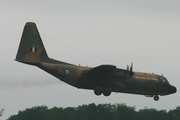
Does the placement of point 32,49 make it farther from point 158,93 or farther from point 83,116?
point 83,116

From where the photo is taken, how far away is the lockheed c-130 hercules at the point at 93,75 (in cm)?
7712

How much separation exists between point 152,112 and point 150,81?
5741 cm

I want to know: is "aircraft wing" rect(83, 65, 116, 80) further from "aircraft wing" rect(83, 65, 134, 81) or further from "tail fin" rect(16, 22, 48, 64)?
"tail fin" rect(16, 22, 48, 64)

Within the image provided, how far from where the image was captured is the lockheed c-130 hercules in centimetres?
7712

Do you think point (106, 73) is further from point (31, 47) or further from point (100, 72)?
point (31, 47)

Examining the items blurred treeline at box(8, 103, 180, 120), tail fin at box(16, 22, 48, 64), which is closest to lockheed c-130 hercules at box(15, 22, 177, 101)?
tail fin at box(16, 22, 48, 64)

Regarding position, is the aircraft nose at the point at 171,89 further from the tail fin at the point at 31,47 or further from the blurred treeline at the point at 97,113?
the blurred treeline at the point at 97,113

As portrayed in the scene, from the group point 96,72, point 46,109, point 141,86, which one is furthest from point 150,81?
point 46,109

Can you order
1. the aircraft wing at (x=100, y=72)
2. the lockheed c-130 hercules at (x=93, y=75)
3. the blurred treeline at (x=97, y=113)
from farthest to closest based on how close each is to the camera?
the blurred treeline at (x=97, y=113) → the lockheed c-130 hercules at (x=93, y=75) → the aircraft wing at (x=100, y=72)

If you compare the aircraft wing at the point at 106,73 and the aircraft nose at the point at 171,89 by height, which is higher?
the aircraft wing at the point at 106,73

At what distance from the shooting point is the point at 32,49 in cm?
7894

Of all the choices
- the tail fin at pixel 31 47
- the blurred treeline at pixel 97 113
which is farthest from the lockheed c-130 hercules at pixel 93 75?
→ the blurred treeline at pixel 97 113

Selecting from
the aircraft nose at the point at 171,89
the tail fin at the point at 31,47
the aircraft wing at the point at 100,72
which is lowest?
the aircraft nose at the point at 171,89

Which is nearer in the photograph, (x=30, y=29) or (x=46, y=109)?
(x=30, y=29)
